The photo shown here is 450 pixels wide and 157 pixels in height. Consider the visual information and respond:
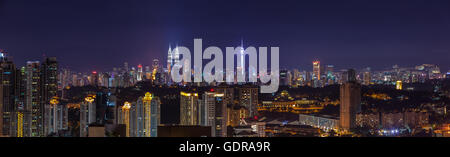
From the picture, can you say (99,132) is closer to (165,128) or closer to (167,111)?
(165,128)

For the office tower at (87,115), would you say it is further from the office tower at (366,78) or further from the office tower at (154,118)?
the office tower at (366,78)

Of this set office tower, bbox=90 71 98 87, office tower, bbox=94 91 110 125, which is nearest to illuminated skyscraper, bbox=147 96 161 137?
office tower, bbox=94 91 110 125

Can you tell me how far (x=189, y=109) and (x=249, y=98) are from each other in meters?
4.28

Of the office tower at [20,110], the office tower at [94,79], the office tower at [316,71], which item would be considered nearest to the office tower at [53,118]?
the office tower at [20,110]

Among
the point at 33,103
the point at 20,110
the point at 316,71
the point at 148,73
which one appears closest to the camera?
the point at 20,110

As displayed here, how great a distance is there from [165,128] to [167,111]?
6399 mm

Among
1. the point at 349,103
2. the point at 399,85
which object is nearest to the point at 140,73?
the point at 349,103

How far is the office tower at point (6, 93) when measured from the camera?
8625 millimetres

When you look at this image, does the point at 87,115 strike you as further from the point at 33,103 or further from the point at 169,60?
the point at 169,60

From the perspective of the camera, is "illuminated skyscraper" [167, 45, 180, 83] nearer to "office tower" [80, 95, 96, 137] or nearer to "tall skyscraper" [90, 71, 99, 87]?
"tall skyscraper" [90, 71, 99, 87]

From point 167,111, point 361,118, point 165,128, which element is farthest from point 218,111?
point 165,128

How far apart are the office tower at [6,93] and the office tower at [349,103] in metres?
8.02

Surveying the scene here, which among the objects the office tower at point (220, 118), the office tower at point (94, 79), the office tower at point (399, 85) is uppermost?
the office tower at point (94, 79)

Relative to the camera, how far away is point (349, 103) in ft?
39.0
